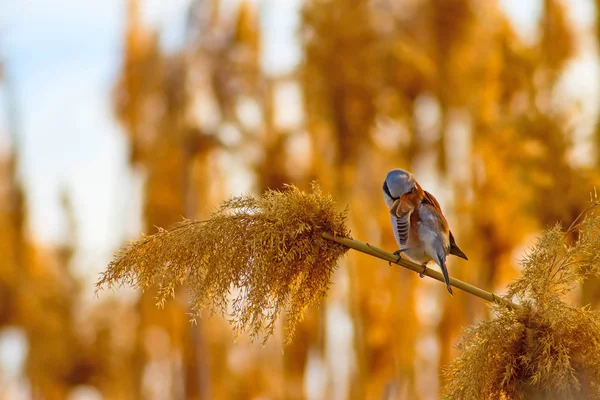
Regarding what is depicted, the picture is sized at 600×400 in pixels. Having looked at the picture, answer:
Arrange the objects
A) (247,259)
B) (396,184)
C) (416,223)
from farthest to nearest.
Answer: (416,223)
(396,184)
(247,259)

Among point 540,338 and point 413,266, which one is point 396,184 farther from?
point 540,338

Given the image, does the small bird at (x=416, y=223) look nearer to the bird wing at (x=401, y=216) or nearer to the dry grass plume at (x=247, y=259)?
the bird wing at (x=401, y=216)

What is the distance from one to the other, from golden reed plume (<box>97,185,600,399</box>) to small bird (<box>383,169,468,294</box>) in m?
0.32

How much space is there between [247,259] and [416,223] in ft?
2.49

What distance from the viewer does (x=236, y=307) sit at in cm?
262

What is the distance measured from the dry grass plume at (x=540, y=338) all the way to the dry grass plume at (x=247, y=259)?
1.71 feet

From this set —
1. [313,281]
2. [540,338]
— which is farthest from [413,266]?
[540,338]

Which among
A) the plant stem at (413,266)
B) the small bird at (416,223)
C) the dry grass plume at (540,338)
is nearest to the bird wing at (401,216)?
the small bird at (416,223)

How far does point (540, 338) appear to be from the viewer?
2623 mm

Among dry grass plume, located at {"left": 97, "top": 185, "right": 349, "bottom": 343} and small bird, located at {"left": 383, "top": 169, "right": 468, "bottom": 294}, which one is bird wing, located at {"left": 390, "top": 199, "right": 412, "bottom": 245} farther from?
dry grass plume, located at {"left": 97, "top": 185, "right": 349, "bottom": 343}

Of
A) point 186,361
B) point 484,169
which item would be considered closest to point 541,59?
point 484,169

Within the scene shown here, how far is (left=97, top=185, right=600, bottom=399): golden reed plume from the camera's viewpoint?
2.58 metres

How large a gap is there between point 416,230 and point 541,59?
5.36m

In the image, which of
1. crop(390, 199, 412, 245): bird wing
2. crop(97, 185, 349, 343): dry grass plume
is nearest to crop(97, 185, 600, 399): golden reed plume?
crop(97, 185, 349, 343): dry grass plume
